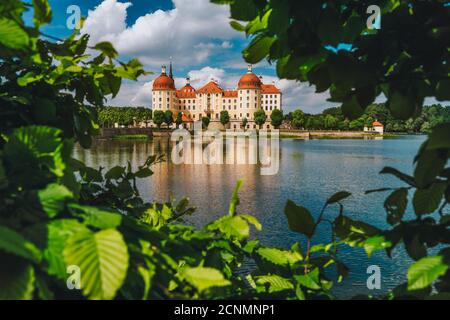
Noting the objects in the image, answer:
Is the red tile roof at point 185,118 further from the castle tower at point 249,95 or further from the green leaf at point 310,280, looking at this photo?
the green leaf at point 310,280

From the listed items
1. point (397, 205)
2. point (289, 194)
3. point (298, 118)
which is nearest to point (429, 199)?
point (397, 205)

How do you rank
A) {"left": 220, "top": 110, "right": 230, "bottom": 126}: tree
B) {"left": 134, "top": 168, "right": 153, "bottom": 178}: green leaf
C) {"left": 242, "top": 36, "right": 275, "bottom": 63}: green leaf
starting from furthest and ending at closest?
{"left": 220, "top": 110, "right": 230, "bottom": 126}: tree → {"left": 134, "top": 168, "right": 153, "bottom": 178}: green leaf → {"left": 242, "top": 36, "right": 275, "bottom": 63}: green leaf

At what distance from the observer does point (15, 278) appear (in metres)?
0.74

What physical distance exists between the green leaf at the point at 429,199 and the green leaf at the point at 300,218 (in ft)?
1.20

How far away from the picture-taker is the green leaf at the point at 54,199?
859 millimetres

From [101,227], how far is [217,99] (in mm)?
142438

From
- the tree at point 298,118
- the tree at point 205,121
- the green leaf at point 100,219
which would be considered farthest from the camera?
the tree at point 298,118

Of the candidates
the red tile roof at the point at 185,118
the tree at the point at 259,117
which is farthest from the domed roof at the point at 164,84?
the tree at the point at 259,117

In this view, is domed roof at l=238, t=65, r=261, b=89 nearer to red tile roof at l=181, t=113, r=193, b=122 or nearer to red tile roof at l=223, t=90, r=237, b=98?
red tile roof at l=223, t=90, r=237, b=98

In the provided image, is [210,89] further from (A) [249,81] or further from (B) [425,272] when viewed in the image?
(B) [425,272]

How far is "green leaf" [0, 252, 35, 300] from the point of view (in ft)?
2.42

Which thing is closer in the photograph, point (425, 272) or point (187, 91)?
point (425, 272)

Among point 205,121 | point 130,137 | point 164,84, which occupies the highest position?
point 164,84

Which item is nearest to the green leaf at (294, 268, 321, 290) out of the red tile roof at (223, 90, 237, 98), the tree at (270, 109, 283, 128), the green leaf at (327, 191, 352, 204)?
the green leaf at (327, 191, 352, 204)
